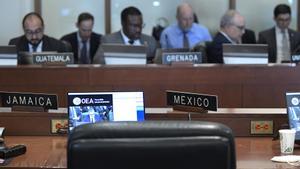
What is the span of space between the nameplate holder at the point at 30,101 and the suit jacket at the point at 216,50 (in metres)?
2.77

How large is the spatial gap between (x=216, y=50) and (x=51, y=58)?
1.56 m

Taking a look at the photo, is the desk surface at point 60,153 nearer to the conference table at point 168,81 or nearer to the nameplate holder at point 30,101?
the nameplate holder at point 30,101

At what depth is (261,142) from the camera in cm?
269

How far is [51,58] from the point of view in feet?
15.4

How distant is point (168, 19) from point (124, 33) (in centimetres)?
155

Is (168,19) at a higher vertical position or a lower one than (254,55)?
higher

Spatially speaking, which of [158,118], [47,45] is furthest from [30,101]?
[47,45]

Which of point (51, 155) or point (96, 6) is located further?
point (96, 6)

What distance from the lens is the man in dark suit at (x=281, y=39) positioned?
6.36 metres

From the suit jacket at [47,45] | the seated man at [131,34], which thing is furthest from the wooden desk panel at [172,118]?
the seated man at [131,34]

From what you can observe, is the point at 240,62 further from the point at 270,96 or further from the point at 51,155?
the point at 51,155

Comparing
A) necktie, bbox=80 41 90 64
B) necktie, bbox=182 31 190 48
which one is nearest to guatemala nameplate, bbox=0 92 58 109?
necktie, bbox=80 41 90 64

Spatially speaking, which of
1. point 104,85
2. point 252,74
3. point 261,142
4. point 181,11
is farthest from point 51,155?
point 181,11

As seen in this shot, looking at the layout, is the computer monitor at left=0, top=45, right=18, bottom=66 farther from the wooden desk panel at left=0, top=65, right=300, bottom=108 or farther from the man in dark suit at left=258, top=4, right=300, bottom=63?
the man in dark suit at left=258, top=4, right=300, bottom=63
